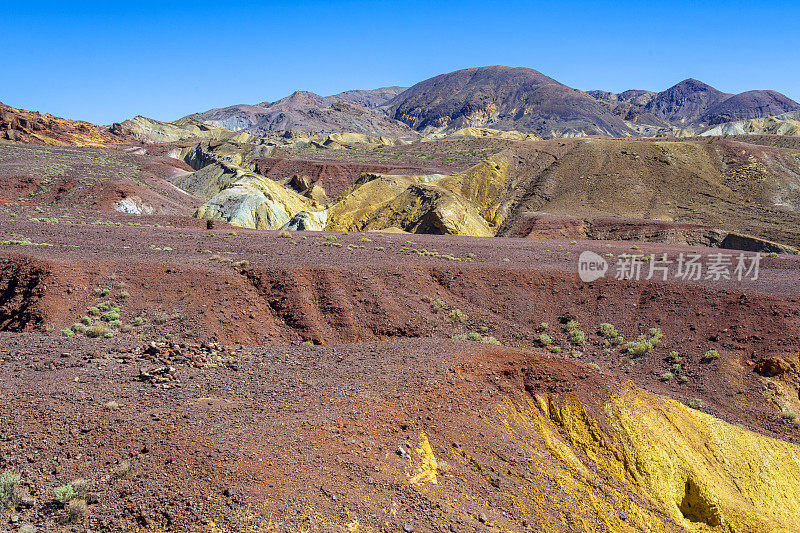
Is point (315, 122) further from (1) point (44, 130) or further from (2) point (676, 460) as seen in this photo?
(2) point (676, 460)

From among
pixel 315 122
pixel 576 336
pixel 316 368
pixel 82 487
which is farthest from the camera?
pixel 315 122

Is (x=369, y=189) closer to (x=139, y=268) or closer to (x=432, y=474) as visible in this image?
(x=139, y=268)

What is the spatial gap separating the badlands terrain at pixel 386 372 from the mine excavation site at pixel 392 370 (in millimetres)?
46

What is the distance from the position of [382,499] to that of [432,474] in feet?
3.43

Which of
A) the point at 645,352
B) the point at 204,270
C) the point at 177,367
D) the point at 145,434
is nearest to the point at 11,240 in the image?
the point at 204,270

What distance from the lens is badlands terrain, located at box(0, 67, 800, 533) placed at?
19.6 feet

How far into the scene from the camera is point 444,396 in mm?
8547

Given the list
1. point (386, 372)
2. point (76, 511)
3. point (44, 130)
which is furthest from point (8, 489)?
point (44, 130)

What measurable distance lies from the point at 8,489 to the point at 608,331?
1637cm

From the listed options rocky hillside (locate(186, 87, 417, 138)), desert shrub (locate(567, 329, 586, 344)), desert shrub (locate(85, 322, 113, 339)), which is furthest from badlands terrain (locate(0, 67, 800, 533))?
rocky hillside (locate(186, 87, 417, 138))

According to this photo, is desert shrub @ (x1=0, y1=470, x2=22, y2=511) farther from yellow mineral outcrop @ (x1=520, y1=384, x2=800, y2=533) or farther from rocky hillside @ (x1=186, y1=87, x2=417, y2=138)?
rocky hillside @ (x1=186, y1=87, x2=417, y2=138)

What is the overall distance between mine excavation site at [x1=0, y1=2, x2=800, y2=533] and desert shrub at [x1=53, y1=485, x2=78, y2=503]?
0.09ft

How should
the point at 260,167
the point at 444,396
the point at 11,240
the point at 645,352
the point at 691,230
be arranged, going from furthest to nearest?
the point at 260,167 < the point at 691,230 < the point at 11,240 < the point at 645,352 < the point at 444,396

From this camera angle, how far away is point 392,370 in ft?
30.3
